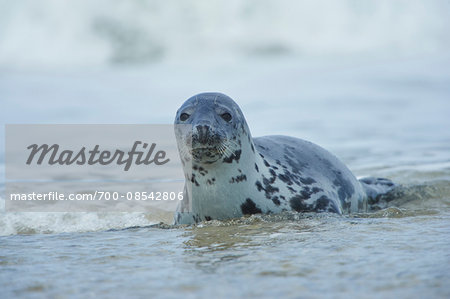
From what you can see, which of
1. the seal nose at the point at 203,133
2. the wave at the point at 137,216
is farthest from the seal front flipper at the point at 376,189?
the seal nose at the point at 203,133

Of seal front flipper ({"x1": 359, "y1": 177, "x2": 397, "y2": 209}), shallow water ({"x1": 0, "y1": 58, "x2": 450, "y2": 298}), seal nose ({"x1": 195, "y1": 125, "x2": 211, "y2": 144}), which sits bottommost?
shallow water ({"x1": 0, "y1": 58, "x2": 450, "y2": 298})

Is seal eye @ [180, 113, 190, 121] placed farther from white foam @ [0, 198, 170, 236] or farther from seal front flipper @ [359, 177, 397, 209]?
seal front flipper @ [359, 177, 397, 209]

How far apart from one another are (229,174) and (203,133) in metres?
0.42

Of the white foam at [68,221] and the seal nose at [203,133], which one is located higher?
the seal nose at [203,133]

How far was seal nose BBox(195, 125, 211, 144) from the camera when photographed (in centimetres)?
445

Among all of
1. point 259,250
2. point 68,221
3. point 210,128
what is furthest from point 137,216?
point 259,250

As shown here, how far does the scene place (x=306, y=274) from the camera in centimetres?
315

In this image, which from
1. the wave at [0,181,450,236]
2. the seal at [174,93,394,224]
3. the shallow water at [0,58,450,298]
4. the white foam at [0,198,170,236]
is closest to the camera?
the shallow water at [0,58,450,298]

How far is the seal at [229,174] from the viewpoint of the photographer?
4605mm

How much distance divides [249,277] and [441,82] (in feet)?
51.5

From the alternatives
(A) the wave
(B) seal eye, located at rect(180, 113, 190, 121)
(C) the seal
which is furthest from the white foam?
(B) seal eye, located at rect(180, 113, 190, 121)

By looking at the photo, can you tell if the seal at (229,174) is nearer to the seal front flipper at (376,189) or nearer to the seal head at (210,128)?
the seal head at (210,128)

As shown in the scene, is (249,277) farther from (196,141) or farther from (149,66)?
(149,66)

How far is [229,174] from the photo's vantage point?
15.5ft
